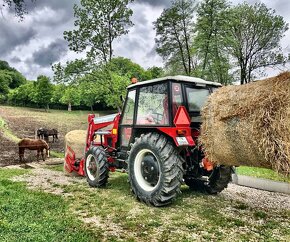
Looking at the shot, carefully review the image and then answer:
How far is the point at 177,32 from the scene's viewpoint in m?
24.6

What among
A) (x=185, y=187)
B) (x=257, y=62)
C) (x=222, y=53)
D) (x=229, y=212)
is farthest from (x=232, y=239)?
(x=257, y=62)

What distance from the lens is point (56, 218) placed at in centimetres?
489

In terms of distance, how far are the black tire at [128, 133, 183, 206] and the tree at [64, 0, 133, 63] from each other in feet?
52.2

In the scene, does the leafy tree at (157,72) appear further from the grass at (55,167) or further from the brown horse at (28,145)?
the grass at (55,167)

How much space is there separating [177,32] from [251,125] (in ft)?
70.9

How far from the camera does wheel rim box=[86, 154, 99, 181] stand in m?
7.47

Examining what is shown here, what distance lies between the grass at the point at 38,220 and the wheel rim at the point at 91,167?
1.28 metres

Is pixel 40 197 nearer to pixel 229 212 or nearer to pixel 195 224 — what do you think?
pixel 195 224

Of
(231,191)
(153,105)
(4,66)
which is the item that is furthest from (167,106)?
(4,66)

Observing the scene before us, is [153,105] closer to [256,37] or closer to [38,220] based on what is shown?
[38,220]

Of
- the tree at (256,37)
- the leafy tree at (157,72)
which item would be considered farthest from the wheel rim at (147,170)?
the tree at (256,37)

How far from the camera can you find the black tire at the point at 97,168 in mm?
7156

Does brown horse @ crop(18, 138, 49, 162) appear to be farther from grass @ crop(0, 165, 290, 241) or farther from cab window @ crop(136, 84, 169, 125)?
cab window @ crop(136, 84, 169, 125)

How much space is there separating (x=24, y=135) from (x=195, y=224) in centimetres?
1717
